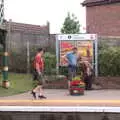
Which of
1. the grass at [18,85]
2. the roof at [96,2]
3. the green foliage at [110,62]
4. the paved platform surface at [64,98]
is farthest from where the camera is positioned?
the roof at [96,2]

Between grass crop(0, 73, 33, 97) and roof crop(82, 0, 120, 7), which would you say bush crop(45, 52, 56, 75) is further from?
roof crop(82, 0, 120, 7)

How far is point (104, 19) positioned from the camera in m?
31.3

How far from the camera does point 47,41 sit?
973 inches

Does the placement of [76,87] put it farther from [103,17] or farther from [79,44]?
[103,17]

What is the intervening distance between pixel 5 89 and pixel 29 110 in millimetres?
7664

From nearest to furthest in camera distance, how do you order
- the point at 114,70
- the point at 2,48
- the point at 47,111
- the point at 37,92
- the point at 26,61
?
the point at 47,111
the point at 37,92
the point at 2,48
the point at 114,70
the point at 26,61

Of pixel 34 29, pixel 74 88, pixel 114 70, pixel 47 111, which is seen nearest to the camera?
pixel 47 111

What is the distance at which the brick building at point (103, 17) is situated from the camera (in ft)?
100

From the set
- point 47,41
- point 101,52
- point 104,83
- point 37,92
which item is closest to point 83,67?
point 104,83

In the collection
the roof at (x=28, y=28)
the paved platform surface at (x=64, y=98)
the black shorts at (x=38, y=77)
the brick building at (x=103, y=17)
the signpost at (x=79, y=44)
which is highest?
the brick building at (x=103, y=17)

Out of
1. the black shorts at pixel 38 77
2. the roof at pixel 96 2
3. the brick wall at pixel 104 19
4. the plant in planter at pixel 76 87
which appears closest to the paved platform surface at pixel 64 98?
the plant in planter at pixel 76 87

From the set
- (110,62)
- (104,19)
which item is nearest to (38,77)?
(110,62)

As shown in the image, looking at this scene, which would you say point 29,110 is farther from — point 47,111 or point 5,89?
point 5,89

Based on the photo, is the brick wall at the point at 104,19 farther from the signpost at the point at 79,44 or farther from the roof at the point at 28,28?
the signpost at the point at 79,44
